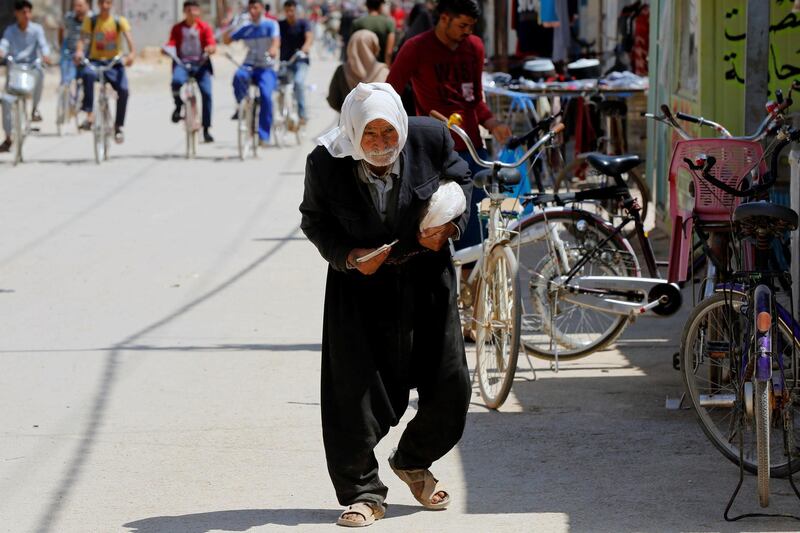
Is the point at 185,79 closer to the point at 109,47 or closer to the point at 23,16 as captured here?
the point at 109,47

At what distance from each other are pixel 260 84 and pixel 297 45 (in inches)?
73.8

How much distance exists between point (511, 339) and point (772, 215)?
1.81m

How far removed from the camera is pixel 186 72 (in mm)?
18828

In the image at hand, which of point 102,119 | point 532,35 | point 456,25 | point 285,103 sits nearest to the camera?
point 456,25

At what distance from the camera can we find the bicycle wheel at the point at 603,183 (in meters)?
10.9

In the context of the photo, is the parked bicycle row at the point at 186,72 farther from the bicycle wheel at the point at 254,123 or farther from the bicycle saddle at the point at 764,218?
the bicycle saddle at the point at 764,218

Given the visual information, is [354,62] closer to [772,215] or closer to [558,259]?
[558,259]

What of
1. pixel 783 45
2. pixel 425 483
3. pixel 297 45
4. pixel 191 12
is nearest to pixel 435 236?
pixel 425 483

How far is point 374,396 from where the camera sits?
5.07m


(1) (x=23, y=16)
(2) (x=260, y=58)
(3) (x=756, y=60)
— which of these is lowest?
(2) (x=260, y=58)

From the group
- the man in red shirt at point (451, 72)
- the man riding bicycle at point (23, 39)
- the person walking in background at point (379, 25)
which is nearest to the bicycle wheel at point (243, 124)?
the man riding bicycle at point (23, 39)

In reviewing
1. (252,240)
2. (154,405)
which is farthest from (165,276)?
(154,405)

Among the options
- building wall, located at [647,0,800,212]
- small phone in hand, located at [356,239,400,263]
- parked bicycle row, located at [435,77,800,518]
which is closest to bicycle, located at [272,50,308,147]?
building wall, located at [647,0,800,212]

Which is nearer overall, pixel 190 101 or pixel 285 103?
pixel 190 101
